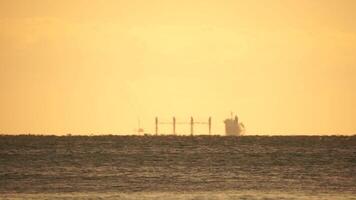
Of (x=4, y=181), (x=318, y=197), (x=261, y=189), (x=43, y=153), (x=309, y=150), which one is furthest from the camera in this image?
(x=309, y=150)

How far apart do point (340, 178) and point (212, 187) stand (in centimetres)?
1134

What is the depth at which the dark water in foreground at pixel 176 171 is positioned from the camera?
67.1 metres

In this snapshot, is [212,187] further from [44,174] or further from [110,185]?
[44,174]

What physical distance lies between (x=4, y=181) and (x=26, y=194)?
921cm

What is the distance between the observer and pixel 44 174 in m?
80.8

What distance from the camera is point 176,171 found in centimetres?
8350

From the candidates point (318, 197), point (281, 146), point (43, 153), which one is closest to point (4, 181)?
point (318, 197)

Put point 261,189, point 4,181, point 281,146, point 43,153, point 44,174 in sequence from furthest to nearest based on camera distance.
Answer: point 281,146 → point 43,153 → point 44,174 → point 4,181 → point 261,189

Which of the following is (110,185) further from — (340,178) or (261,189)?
(340,178)

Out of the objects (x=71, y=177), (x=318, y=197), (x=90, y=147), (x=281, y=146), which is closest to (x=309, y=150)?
(x=281, y=146)

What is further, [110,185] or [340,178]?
[340,178]

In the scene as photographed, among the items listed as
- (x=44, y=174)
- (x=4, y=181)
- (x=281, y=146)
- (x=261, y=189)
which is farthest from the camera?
(x=281, y=146)

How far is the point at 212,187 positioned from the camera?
7056 cm

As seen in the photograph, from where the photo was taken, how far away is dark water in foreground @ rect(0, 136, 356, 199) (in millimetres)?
67062
